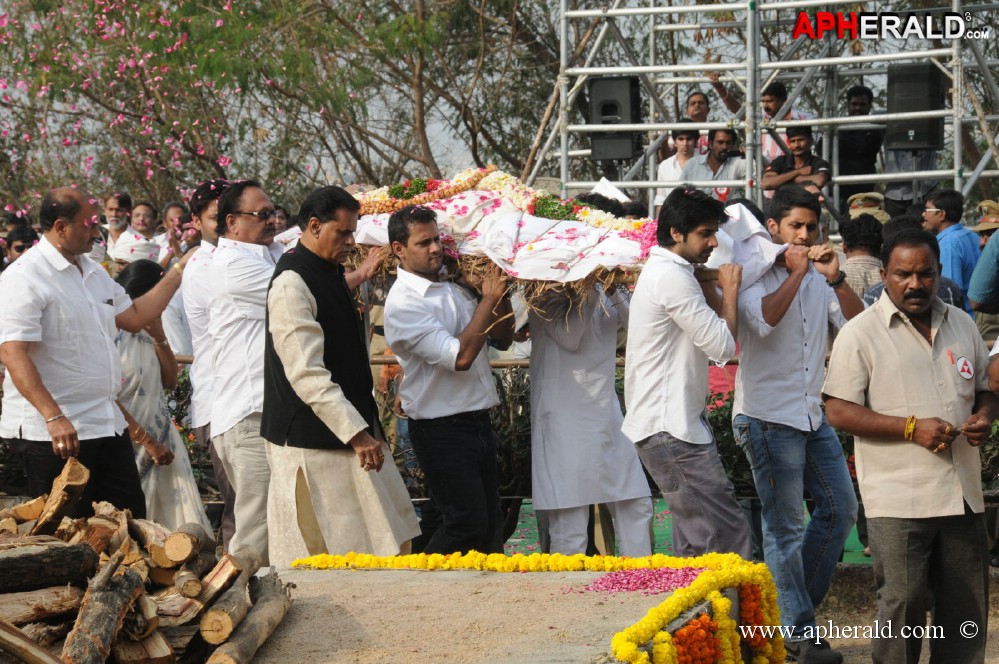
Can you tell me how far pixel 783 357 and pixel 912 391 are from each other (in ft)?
3.56

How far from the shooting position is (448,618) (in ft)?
14.2

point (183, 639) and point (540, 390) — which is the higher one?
point (540, 390)

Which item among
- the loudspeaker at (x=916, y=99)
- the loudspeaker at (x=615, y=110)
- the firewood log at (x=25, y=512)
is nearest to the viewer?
the firewood log at (x=25, y=512)

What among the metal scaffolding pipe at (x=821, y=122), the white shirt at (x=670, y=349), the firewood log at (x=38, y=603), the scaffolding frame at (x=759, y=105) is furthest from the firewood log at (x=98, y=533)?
the metal scaffolding pipe at (x=821, y=122)

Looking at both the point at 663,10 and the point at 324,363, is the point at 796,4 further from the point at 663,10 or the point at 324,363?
the point at 324,363

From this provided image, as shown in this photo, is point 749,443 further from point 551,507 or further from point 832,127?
point 832,127

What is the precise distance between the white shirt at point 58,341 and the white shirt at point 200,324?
0.57m

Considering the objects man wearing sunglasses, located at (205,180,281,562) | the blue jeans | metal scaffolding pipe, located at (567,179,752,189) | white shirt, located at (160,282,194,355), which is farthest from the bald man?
metal scaffolding pipe, located at (567,179,752,189)

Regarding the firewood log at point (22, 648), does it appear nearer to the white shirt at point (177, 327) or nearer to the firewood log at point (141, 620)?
the firewood log at point (141, 620)

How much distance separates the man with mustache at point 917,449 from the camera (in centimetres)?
491

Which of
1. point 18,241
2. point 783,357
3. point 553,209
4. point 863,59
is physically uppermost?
point 863,59

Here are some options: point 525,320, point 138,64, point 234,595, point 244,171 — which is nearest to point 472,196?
point 525,320

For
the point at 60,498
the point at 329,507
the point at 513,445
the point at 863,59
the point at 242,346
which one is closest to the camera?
the point at 60,498

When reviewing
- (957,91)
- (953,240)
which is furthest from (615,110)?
(953,240)
